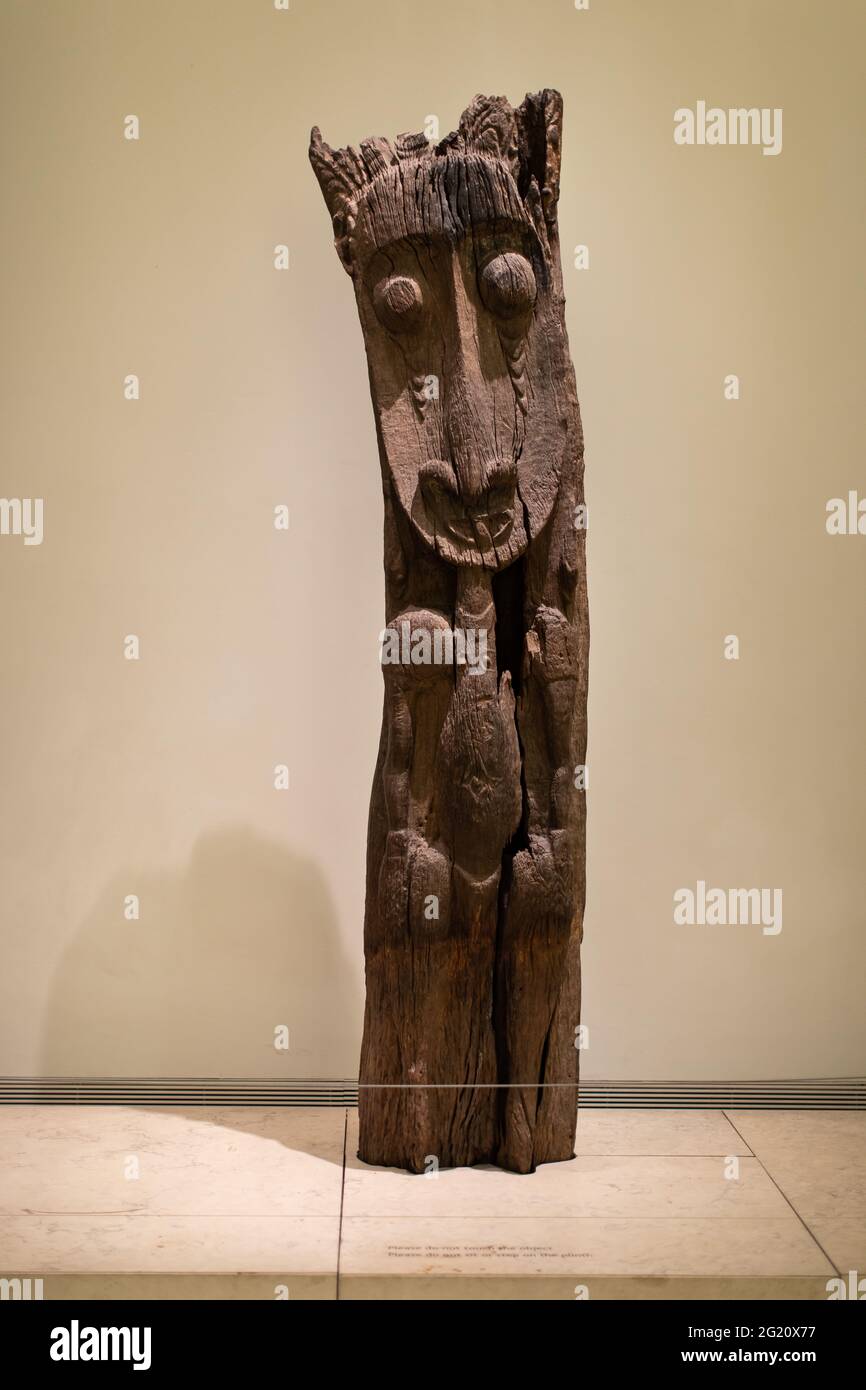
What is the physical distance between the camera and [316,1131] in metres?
3.77

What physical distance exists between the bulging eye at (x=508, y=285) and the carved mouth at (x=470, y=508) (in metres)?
0.38

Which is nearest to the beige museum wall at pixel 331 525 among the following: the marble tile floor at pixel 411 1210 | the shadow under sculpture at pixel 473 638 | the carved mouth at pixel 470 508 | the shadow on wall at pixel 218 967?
the shadow on wall at pixel 218 967

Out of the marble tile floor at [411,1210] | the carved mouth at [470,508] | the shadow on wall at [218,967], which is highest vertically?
the carved mouth at [470,508]

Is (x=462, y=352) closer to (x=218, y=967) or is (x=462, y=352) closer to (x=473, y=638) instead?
(x=473, y=638)

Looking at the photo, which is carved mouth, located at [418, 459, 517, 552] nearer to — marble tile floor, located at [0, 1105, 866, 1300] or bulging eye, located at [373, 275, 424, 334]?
bulging eye, located at [373, 275, 424, 334]

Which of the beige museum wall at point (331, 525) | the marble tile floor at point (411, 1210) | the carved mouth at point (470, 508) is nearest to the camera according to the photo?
the marble tile floor at point (411, 1210)

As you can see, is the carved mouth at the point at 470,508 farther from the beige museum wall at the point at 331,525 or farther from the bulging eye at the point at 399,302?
the beige museum wall at the point at 331,525

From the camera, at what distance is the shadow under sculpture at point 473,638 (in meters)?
3.33

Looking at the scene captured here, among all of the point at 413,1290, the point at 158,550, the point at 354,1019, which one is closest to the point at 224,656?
the point at 158,550

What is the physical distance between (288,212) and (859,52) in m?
1.75

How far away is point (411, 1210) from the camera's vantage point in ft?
10.2

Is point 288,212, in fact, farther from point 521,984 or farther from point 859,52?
point 521,984

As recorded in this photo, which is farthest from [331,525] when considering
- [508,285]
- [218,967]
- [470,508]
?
[218,967]

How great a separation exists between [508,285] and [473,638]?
82cm
